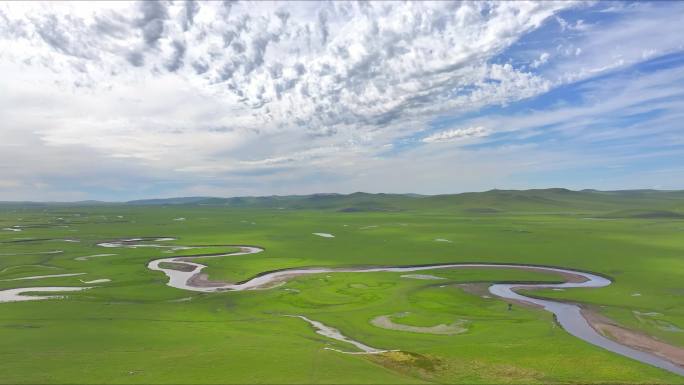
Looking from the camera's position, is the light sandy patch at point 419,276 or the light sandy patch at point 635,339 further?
the light sandy patch at point 419,276

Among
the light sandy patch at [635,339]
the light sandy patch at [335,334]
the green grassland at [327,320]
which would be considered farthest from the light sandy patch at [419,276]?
the light sandy patch at [335,334]

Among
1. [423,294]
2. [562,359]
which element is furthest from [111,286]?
[562,359]

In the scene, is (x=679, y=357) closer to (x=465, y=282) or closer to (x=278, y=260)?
(x=465, y=282)

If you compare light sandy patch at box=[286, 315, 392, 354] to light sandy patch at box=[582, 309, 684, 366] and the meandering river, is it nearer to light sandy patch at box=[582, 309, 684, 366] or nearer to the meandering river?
the meandering river

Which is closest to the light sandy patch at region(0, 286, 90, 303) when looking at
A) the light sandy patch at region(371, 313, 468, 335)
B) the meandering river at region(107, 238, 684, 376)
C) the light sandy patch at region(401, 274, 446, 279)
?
the meandering river at region(107, 238, 684, 376)

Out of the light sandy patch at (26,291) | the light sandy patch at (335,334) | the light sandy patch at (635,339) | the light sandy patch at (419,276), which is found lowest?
the light sandy patch at (335,334)

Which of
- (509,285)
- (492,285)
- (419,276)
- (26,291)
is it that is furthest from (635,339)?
(26,291)

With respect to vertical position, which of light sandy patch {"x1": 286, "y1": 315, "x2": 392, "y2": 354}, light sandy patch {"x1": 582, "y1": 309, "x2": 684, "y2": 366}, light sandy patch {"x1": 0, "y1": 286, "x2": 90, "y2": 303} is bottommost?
light sandy patch {"x1": 286, "y1": 315, "x2": 392, "y2": 354}

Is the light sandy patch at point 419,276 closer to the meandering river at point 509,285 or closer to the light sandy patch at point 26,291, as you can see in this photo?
the meandering river at point 509,285
